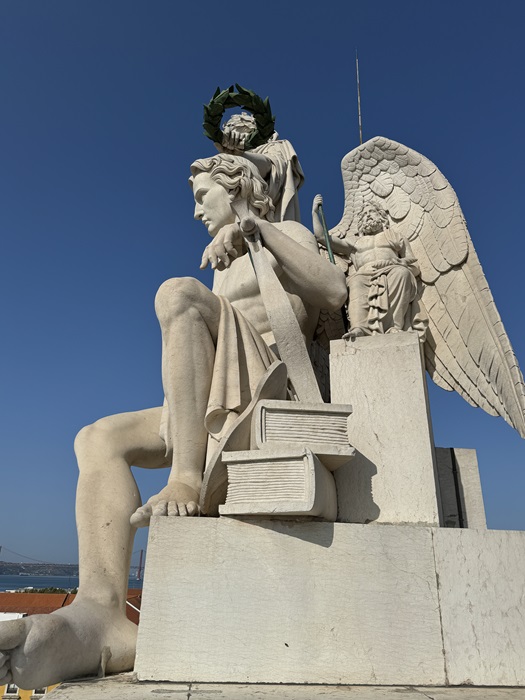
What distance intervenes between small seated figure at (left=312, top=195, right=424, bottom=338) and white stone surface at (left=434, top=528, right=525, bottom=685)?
124 cm

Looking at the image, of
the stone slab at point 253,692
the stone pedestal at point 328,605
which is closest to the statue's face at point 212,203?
the stone pedestal at point 328,605

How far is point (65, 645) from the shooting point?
6.50ft

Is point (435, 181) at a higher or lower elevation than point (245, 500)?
higher

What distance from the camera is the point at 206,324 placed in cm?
277

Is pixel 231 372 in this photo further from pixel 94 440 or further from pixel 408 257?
pixel 408 257

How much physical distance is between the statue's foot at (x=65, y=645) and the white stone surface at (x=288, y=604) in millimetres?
275

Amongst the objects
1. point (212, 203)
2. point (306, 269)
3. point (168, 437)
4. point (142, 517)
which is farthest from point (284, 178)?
point (142, 517)

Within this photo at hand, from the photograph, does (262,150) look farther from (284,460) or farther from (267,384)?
(284,460)

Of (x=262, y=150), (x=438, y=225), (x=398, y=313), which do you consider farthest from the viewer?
(x=262, y=150)

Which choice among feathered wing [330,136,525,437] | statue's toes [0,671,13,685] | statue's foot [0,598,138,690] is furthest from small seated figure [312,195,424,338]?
statue's toes [0,671,13,685]

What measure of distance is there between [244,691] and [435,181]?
354 centimetres

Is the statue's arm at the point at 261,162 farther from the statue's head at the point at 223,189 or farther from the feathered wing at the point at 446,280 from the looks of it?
the feathered wing at the point at 446,280

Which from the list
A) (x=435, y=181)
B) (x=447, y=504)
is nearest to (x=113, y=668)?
(x=447, y=504)

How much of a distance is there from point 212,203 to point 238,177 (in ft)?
0.95
